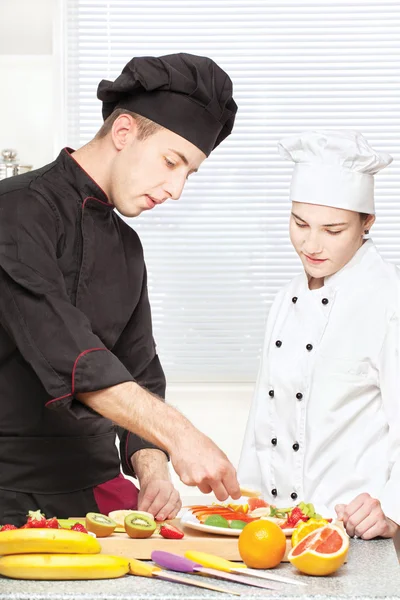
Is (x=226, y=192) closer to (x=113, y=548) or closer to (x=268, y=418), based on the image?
(x=268, y=418)

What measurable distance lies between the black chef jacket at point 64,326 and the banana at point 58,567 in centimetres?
27

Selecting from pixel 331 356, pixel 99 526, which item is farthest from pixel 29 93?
pixel 99 526

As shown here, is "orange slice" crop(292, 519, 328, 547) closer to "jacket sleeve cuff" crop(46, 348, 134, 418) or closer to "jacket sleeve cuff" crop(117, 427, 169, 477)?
"jacket sleeve cuff" crop(46, 348, 134, 418)

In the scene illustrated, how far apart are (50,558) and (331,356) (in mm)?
921

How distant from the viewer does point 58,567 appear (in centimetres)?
118

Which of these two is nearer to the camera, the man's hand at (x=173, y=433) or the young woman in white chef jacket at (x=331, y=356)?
the man's hand at (x=173, y=433)

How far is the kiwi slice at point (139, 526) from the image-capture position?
138 centimetres

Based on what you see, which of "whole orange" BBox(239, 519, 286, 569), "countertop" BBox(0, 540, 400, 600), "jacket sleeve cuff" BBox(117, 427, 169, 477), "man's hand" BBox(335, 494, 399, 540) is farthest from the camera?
"jacket sleeve cuff" BBox(117, 427, 169, 477)

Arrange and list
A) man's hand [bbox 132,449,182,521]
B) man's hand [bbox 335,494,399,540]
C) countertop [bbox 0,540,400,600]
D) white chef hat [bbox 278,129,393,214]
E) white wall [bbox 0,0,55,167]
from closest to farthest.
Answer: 1. countertop [bbox 0,540,400,600]
2. man's hand [bbox 335,494,399,540]
3. man's hand [bbox 132,449,182,521]
4. white chef hat [bbox 278,129,393,214]
5. white wall [bbox 0,0,55,167]

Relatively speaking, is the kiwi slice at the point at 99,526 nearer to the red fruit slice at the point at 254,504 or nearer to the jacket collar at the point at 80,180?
the red fruit slice at the point at 254,504

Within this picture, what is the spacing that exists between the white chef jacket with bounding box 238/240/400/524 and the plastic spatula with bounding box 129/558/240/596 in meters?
0.66

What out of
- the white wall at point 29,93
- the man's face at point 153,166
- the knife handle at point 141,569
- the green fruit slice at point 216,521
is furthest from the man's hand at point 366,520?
the white wall at point 29,93

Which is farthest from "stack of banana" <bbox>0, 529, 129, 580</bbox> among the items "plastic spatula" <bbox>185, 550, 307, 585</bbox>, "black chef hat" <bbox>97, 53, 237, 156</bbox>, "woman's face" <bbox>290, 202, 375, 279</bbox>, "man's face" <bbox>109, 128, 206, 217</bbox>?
"woman's face" <bbox>290, 202, 375, 279</bbox>

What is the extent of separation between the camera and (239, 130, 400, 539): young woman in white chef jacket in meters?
1.86
